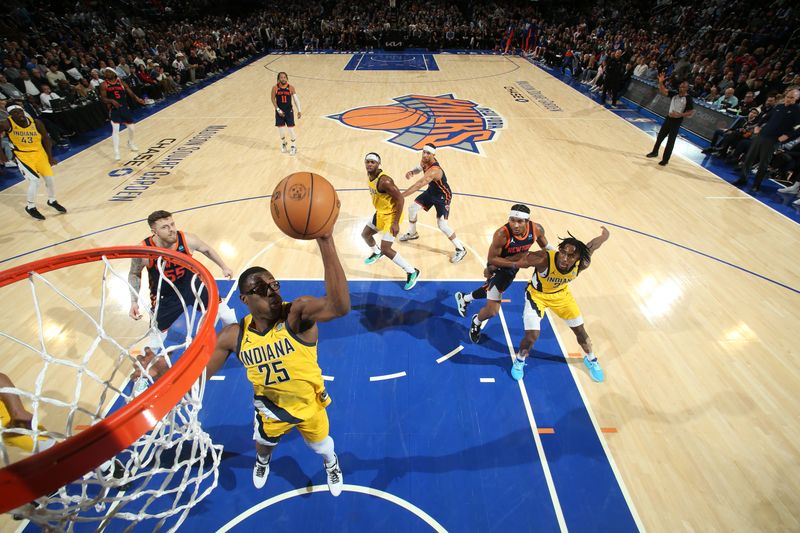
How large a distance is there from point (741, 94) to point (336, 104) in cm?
1189

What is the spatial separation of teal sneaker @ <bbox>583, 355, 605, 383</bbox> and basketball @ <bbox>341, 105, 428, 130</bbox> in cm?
904

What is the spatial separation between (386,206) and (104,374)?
3747 mm

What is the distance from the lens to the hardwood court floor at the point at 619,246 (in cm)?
373

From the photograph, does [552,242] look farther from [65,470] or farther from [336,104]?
[336,104]

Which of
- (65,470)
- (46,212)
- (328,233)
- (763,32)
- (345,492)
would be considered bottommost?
(46,212)

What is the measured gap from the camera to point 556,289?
13.3 ft

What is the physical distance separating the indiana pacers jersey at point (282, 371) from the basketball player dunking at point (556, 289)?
2.29m

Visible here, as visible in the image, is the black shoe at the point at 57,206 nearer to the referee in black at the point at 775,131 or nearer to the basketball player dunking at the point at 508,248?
the basketball player dunking at the point at 508,248

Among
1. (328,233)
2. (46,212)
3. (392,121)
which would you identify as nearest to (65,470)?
(328,233)

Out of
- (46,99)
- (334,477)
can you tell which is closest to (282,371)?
(334,477)

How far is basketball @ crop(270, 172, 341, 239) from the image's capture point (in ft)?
7.23

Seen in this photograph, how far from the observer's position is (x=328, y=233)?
7.31ft

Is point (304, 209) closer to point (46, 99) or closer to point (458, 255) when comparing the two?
point (458, 255)

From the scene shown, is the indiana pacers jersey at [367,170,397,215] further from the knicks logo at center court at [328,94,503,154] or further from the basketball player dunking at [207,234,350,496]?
the knicks logo at center court at [328,94,503,154]
